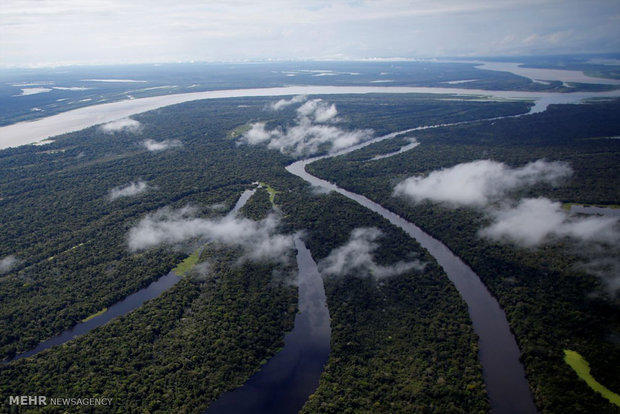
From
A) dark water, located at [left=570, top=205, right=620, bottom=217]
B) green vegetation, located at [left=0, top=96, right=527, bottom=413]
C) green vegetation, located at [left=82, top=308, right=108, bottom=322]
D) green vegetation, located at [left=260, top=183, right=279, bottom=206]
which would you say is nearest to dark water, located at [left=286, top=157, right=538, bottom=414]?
green vegetation, located at [left=0, top=96, right=527, bottom=413]

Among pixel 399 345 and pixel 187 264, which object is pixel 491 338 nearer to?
pixel 399 345

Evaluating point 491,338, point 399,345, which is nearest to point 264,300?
point 399,345

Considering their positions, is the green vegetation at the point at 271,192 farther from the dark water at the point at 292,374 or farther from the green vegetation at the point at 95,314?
the green vegetation at the point at 95,314

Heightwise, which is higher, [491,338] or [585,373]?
[585,373]

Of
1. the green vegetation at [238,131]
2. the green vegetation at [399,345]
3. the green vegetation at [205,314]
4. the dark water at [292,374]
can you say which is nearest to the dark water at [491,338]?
the green vegetation at [399,345]

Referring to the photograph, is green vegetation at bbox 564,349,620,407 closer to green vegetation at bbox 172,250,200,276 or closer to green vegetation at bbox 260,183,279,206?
green vegetation at bbox 172,250,200,276

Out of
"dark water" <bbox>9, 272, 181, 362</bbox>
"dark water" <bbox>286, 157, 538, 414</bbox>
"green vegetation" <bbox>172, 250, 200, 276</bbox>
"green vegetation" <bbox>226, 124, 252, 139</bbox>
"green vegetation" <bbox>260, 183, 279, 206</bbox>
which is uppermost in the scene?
"green vegetation" <bbox>226, 124, 252, 139</bbox>
